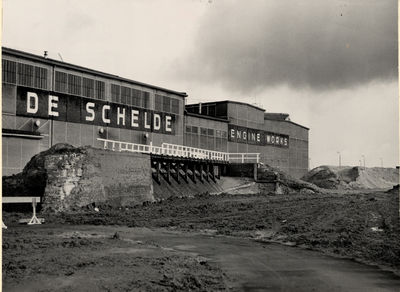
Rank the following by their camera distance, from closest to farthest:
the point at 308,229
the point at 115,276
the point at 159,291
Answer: the point at 159,291
the point at 115,276
the point at 308,229

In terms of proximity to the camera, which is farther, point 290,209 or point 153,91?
point 153,91

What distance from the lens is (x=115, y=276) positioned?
7.57 meters

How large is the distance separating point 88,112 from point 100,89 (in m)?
2.54

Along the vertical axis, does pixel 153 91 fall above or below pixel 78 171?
above

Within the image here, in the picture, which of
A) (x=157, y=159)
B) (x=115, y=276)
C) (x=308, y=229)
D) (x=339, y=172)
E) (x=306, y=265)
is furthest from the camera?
(x=339, y=172)

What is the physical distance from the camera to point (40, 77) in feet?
88.5

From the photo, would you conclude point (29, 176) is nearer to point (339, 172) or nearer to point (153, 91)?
point (153, 91)

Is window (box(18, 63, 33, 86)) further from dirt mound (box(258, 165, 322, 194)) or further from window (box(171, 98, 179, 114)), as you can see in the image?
dirt mound (box(258, 165, 322, 194))

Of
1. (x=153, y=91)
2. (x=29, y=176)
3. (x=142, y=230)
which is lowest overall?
(x=142, y=230)

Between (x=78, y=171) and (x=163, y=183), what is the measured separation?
403 inches

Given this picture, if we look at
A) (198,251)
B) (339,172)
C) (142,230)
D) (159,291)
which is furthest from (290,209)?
(339,172)

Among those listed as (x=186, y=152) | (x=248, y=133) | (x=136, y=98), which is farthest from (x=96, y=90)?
(x=248, y=133)

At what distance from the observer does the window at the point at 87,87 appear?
3016 centimetres

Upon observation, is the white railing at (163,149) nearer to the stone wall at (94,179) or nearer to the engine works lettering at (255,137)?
the stone wall at (94,179)
